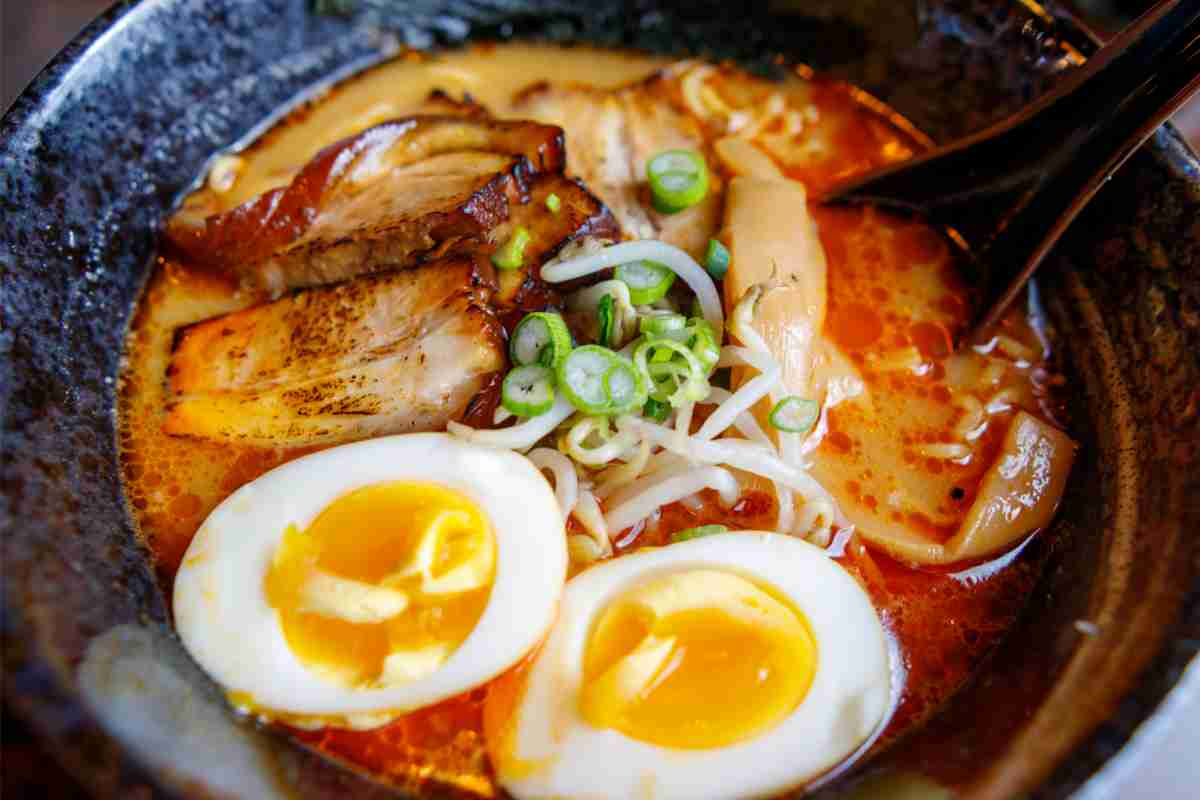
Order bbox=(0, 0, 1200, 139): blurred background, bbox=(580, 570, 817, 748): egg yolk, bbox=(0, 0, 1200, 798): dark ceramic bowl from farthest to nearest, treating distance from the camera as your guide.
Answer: bbox=(0, 0, 1200, 139): blurred background → bbox=(580, 570, 817, 748): egg yolk → bbox=(0, 0, 1200, 798): dark ceramic bowl

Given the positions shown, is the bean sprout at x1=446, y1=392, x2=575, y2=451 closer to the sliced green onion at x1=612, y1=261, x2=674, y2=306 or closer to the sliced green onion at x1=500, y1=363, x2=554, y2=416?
the sliced green onion at x1=500, y1=363, x2=554, y2=416

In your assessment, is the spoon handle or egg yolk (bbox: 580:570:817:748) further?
the spoon handle

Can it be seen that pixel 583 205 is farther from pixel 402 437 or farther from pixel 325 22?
pixel 325 22

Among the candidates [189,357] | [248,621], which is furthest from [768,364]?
[189,357]

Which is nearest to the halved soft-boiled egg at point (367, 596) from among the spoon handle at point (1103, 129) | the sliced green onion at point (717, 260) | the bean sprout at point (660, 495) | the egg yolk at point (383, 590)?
the egg yolk at point (383, 590)

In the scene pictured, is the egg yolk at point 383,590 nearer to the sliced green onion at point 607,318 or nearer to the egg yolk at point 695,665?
the egg yolk at point 695,665

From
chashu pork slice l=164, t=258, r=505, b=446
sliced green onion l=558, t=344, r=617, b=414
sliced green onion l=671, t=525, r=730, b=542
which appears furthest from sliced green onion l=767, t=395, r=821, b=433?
chashu pork slice l=164, t=258, r=505, b=446

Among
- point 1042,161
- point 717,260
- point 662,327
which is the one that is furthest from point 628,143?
point 1042,161
